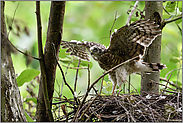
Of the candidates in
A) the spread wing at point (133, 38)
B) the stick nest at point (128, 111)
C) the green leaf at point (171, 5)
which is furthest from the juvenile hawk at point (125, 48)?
the stick nest at point (128, 111)

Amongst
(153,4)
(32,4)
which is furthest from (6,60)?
(32,4)

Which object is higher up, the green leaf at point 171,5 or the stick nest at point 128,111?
the green leaf at point 171,5

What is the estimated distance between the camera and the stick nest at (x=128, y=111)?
38.8 inches

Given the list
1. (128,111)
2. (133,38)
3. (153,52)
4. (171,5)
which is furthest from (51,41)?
(171,5)

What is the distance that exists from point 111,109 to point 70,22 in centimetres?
194

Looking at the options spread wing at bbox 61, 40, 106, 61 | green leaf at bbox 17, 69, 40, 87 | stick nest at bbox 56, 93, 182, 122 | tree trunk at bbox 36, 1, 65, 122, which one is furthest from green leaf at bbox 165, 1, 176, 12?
green leaf at bbox 17, 69, 40, 87

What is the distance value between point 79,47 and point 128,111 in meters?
1.10

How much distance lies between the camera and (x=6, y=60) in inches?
32.8

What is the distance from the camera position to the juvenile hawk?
4.91 feet

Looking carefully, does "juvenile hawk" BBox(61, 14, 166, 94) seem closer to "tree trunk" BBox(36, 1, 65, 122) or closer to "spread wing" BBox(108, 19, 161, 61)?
"spread wing" BBox(108, 19, 161, 61)

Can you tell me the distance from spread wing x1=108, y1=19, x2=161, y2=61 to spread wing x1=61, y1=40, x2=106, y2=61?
8.8 inches

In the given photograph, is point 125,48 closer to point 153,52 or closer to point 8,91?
point 153,52

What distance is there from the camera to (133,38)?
1.61 meters

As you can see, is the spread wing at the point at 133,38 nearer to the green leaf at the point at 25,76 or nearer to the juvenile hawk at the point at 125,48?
the juvenile hawk at the point at 125,48
